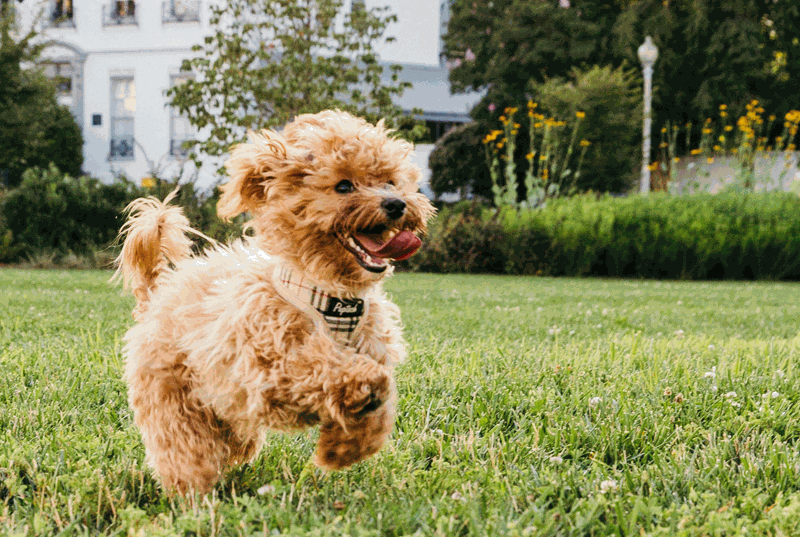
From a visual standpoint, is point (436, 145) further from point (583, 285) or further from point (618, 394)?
point (618, 394)

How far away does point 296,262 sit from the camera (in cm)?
220

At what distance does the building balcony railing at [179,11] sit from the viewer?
27.3 meters

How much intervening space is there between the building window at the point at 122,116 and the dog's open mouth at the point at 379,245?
28143 millimetres

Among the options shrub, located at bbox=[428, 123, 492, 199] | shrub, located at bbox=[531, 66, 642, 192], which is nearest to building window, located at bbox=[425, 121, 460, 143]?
shrub, located at bbox=[428, 123, 492, 199]

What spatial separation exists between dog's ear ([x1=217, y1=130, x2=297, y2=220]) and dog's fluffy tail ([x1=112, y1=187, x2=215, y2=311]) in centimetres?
45

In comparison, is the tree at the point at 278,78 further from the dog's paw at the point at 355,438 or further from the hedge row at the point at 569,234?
the dog's paw at the point at 355,438

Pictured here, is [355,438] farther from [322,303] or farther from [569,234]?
[569,234]

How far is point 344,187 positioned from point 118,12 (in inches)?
1157

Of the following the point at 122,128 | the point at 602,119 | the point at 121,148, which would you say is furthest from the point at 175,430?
the point at 122,128

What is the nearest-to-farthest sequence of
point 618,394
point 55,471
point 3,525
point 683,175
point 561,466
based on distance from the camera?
point 3,525
point 55,471
point 561,466
point 618,394
point 683,175

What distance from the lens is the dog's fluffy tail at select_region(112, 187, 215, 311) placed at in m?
2.73

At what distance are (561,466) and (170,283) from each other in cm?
146

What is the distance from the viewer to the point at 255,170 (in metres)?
2.29

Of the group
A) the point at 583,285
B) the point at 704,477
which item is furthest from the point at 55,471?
the point at 583,285
